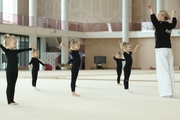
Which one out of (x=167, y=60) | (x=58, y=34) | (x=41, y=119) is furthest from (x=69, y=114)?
(x=58, y=34)

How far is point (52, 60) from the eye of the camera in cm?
3158

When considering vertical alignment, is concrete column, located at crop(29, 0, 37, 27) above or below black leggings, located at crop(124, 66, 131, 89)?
above

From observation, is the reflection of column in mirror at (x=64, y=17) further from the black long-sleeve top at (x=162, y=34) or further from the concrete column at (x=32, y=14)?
the black long-sleeve top at (x=162, y=34)

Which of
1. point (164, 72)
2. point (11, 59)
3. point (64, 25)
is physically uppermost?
point (64, 25)

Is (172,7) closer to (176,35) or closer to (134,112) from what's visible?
(176,35)

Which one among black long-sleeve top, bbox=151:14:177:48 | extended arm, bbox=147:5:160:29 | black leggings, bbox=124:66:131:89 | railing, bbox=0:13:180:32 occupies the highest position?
railing, bbox=0:13:180:32

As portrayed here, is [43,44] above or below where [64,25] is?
below

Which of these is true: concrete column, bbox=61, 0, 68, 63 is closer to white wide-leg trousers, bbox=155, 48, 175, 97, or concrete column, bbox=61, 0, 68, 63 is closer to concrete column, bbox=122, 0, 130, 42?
concrete column, bbox=122, 0, 130, 42

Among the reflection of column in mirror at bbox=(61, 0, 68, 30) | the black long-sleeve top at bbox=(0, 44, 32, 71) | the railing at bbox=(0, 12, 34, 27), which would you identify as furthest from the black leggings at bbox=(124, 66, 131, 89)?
the reflection of column in mirror at bbox=(61, 0, 68, 30)

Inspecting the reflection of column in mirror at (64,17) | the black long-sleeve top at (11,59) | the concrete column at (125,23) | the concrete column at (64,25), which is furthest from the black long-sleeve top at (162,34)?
the concrete column at (125,23)

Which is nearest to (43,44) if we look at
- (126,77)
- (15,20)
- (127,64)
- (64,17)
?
(64,17)

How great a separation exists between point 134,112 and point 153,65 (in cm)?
3053

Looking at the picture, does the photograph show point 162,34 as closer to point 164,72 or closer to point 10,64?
point 164,72

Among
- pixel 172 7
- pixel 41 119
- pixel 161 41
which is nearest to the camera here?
pixel 41 119
